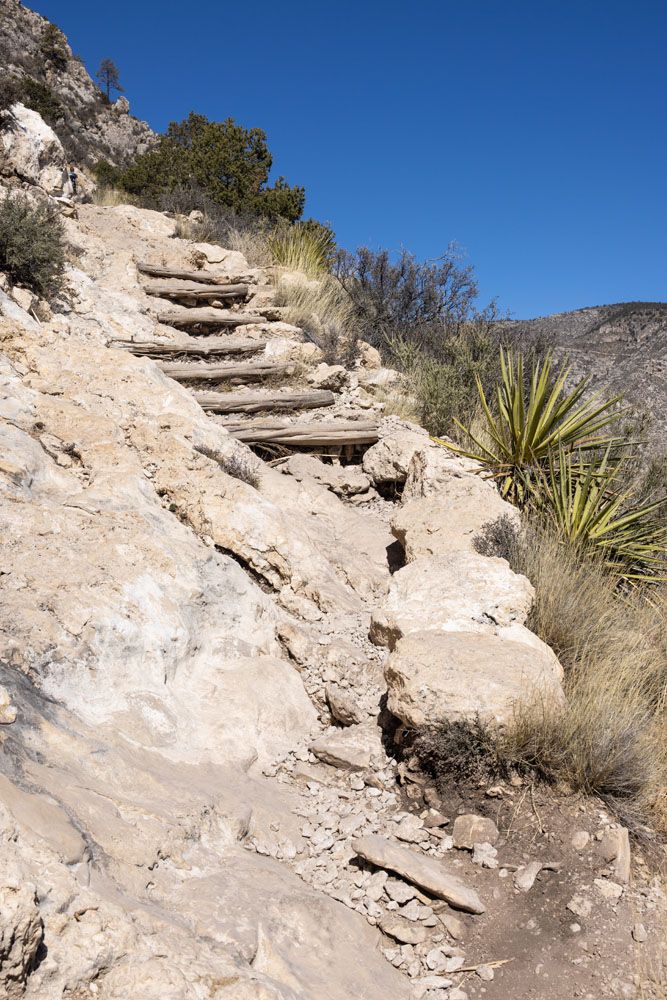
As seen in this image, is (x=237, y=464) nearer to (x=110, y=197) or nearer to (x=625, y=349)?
(x=110, y=197)

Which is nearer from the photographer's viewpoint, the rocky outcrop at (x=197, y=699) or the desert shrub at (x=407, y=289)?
the rocky outcrop at (x=197, y=699)

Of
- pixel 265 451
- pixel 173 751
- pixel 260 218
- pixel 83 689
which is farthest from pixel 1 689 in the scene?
pixel 260 218

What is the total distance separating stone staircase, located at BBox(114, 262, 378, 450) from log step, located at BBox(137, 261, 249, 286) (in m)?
0.01

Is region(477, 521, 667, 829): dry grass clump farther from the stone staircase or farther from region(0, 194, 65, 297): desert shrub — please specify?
region(0, 194, 65, 297): desert shrub

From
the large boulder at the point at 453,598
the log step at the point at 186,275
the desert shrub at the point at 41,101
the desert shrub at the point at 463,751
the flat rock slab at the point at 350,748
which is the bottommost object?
the flat rock slab at the point at 350,748

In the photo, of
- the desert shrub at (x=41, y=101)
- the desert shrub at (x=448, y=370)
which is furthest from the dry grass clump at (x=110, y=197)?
the desert shrub at (x=448, y=370)

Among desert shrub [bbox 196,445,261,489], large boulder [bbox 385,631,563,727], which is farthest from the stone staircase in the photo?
large boulder [bbox 385,631,563,727]

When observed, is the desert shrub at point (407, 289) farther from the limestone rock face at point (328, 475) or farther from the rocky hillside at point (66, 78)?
the rocky hillside at point (66, 78)

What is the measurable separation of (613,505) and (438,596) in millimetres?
2404

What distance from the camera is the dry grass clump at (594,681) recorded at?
3.29 meters

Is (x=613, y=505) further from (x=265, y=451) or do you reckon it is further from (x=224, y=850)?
(x=224, y=850)

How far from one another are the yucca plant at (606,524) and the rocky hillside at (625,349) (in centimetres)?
432

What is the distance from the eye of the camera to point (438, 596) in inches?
167

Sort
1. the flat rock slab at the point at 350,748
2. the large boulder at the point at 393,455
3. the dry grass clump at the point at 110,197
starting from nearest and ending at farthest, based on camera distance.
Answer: the flat rock slab at the point at 350,748
the large boulder at the point at 393,455
the dry grass clump at the point at 110,197
